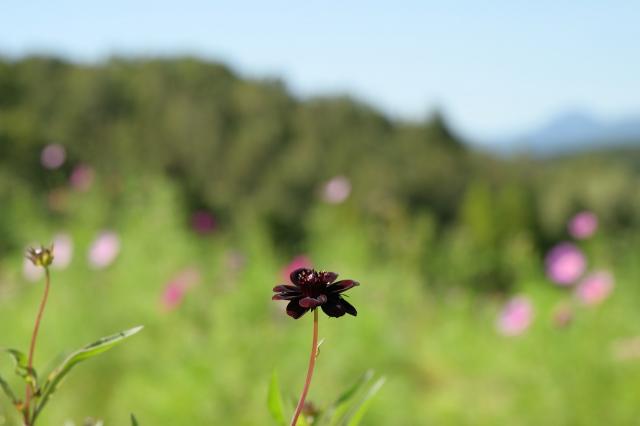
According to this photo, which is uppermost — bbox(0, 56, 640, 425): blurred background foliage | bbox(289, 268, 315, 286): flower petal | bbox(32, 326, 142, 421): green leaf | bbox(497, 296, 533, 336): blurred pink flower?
bbox(0, 56, 640, 425): blurred background foliage

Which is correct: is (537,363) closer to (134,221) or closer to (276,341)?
(276,341)

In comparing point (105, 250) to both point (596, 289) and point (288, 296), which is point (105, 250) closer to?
point (596, 289)

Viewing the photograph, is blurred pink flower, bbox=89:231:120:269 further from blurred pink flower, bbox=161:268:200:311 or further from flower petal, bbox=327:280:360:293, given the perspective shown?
flower petal, bbox=327:280:360:293

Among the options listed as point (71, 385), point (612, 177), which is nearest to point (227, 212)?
point (71, 385)

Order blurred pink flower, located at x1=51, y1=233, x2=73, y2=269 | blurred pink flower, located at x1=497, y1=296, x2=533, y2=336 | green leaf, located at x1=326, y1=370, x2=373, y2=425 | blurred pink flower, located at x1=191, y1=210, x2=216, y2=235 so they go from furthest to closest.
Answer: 1. blurred pink flower, located at x1=191, y1=210, x2=216, y2=235
2. blurred pink flower, located at x1=51, y1=233, x2=73, y2=269
3. blurred pink flower, located at x1=497, y1=296, x2=533, y2=336
4. green leaf, located at x1=326, y1=370, x2=373, y2=425

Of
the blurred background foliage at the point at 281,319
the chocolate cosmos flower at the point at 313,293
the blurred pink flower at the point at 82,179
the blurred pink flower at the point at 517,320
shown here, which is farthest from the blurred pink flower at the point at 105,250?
the chocolate cosmos flower at the point at 313,293

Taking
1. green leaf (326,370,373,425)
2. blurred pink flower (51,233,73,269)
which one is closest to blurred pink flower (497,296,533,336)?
blurred pink flower (51,233,73,269)
